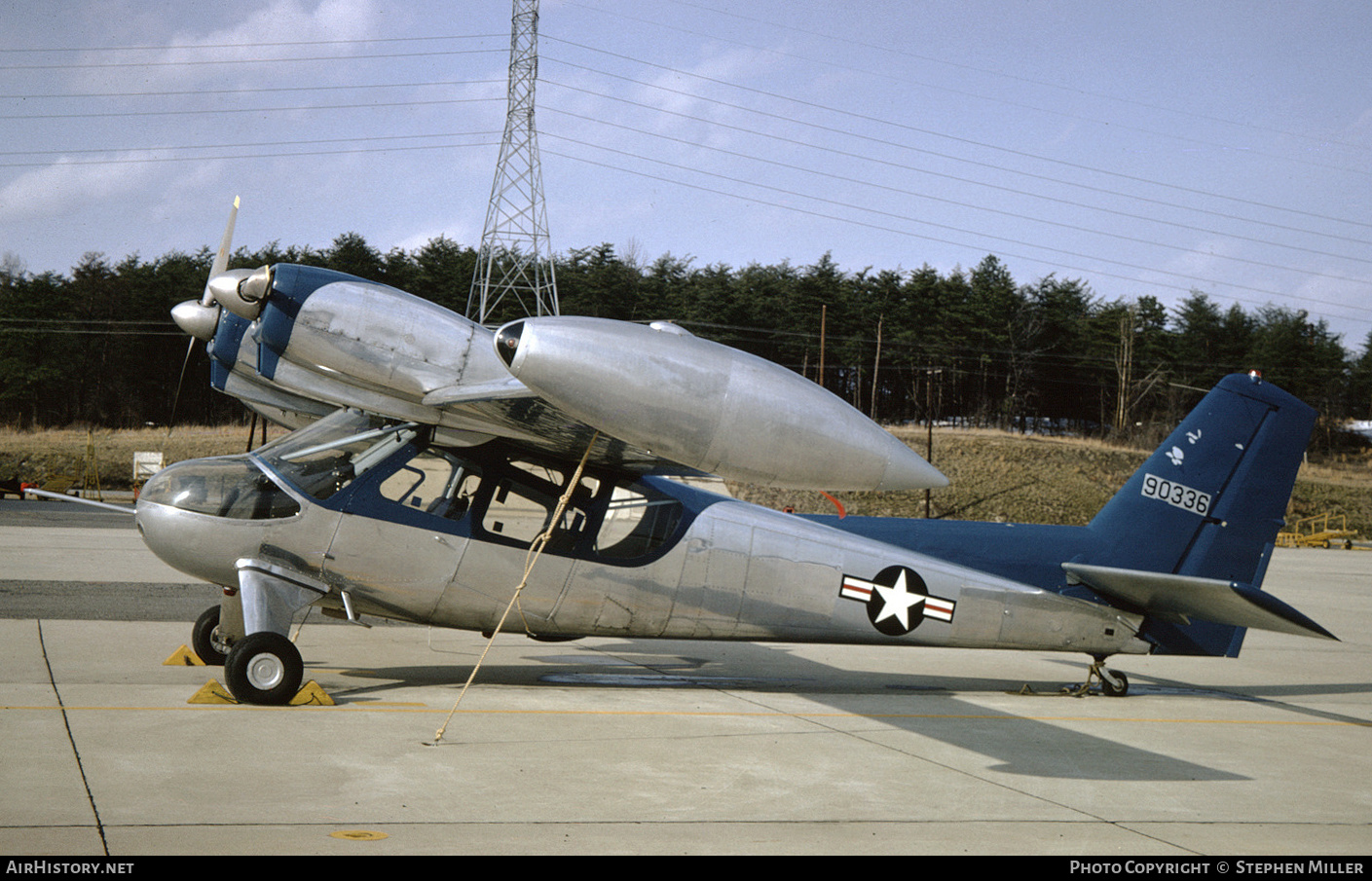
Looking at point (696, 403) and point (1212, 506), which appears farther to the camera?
point (1212, 506)

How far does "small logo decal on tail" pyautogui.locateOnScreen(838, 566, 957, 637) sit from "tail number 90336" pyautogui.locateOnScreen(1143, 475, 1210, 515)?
2452 millimetres

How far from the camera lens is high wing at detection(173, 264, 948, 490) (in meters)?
5.02

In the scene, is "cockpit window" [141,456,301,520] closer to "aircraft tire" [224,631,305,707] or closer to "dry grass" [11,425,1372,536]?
"aircraft tire" [224,631,305,707]

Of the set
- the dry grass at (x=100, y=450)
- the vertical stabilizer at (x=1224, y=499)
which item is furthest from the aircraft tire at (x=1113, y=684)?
the dry grass at (x=100, y=450)

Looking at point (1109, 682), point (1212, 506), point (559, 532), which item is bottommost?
point (1109, 682)

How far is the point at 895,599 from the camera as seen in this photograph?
852 centimetres

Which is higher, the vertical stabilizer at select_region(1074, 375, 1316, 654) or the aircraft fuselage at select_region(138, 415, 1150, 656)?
the vertical stabilizer at select_region(1074, 375, 1316, 654)

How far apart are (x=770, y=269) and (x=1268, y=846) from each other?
7298 cm

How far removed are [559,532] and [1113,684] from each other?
5575 millimetres

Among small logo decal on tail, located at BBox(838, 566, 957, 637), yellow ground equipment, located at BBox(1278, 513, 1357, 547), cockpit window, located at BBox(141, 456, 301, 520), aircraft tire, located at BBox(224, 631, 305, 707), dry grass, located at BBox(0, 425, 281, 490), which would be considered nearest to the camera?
aircraft tire, located at BBox(224, 631, 305, 707)

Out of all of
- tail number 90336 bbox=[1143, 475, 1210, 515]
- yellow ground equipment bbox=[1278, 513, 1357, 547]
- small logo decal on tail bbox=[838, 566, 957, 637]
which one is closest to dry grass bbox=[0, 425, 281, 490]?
small logo decal on tail bbox=[838, 566, 957, 637]

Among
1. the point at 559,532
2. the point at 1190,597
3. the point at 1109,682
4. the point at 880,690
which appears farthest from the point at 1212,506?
the point at 559,532

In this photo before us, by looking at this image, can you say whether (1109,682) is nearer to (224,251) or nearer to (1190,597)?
(1190,597)

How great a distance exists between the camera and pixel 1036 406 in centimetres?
7069
